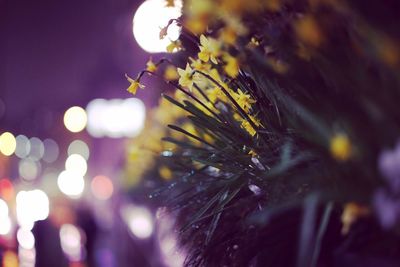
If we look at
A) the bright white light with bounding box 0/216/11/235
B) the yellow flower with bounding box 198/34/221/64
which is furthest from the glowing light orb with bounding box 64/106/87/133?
the yellow flower with bounding box 198/34/221/64

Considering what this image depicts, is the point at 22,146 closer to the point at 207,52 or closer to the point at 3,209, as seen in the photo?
the point at 3,209

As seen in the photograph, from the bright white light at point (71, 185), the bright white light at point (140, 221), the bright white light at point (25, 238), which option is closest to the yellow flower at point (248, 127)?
the bright white light at point (140, 221)

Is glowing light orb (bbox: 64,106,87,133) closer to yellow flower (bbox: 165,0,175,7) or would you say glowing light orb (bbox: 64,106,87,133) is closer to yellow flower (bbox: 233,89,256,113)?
yellow flower (bbox: 233,89,256,113)

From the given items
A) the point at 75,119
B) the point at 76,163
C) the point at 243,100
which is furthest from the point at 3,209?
the point at 75,119

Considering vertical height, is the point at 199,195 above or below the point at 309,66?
below

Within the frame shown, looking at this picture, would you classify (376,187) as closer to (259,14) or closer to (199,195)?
(259,14)

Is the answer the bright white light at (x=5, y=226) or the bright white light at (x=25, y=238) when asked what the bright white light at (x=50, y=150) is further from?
the bright white light at (x=5, y=226)

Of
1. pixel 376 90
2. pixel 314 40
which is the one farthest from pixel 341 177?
pixel 314 40
